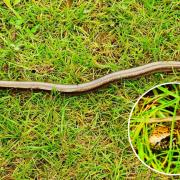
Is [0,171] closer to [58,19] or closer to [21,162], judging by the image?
[21,162]

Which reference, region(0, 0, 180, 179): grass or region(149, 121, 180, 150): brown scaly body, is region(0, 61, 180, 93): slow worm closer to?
region(0, 0, 180, 179): grass

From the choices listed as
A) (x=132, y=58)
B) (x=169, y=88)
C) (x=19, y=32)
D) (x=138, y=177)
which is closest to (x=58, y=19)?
(x=19, y=32)

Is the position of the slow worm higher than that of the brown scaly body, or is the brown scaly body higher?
the slow worm

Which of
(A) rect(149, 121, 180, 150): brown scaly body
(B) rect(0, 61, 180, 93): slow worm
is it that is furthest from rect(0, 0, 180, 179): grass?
(A) rect(149, 121, 180, 150): brown scaly body

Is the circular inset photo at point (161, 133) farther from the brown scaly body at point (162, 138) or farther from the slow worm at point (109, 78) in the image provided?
the slow worm at point (109, 78)

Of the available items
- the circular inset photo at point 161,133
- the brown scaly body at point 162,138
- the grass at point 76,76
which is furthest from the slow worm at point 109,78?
the brown scaly body at point 162,138

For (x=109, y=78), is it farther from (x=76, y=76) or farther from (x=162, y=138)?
(x=162, y=138)

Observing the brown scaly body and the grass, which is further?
the grass
